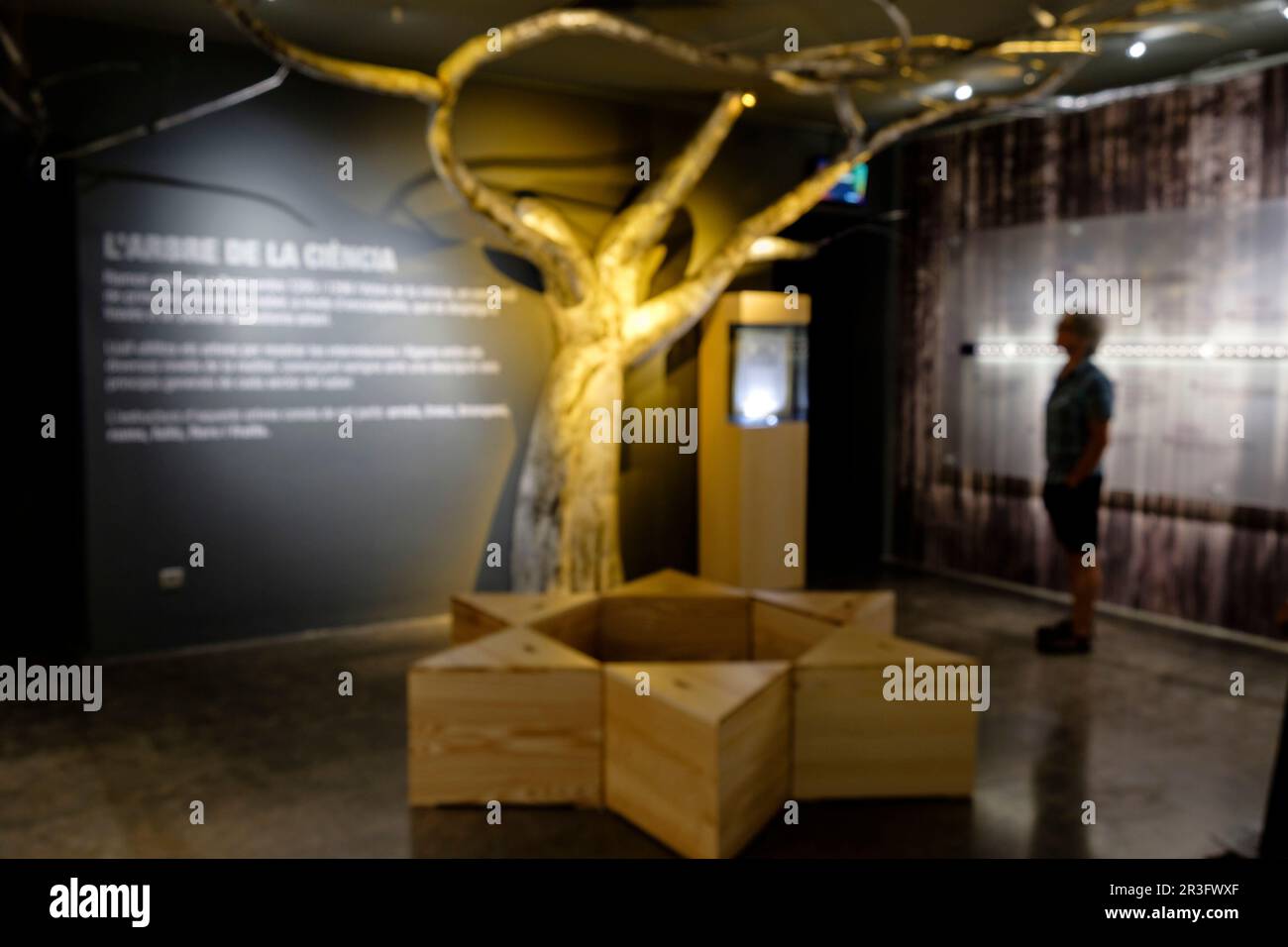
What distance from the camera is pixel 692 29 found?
214 inches

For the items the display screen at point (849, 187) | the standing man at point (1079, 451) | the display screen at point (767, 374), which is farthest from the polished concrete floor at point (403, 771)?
the display screen at point (849, 187)

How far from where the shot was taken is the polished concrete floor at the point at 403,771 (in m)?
3.37

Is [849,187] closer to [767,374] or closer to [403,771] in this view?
[767,374]

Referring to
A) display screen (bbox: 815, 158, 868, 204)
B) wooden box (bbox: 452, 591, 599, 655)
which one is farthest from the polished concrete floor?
display screen (bbox: 815, 158, 868, 204)

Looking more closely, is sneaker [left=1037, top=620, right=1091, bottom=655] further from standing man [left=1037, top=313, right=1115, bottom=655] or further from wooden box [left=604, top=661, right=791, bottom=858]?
wooden box [left=604, top=661, right=791, bottom=858]

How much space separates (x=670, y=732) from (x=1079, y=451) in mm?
3015

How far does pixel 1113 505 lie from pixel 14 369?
6.05 metres

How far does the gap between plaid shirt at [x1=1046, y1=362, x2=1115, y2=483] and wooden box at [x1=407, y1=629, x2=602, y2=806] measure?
9.66ft

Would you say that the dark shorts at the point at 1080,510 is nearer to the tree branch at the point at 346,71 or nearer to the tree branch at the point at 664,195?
the tree branch at the point at 664,195

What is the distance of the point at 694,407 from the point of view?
694cm

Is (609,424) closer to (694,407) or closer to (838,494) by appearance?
(694,407)

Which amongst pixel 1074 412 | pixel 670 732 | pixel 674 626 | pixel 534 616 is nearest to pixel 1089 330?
pixel 1074 412

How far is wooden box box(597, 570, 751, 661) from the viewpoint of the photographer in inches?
170

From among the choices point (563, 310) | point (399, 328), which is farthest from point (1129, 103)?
point (399, 328)
